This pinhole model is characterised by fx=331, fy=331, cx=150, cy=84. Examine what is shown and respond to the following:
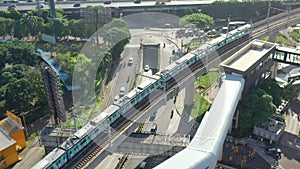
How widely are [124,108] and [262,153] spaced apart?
2085 centimetres

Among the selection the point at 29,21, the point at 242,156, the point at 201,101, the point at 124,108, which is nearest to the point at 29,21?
the point at 29,21

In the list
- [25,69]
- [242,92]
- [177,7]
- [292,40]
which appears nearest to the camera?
[242,92]

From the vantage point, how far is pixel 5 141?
43.8m

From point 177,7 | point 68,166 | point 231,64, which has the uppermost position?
point 177,7

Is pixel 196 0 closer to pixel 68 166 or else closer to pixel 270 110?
pixel 270 110

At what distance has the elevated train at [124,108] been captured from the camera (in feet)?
113

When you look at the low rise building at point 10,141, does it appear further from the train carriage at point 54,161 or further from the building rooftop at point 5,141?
the train carriage at point 54,161

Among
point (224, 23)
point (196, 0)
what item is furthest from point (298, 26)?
point (196, 0)

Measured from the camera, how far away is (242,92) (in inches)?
1944

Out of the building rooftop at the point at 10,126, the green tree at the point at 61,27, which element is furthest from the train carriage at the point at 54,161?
the green tree at the point at 61,27

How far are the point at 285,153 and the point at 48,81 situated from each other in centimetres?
3438

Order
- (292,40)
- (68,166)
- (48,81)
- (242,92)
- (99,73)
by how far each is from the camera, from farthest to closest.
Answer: (292,40), (99,73), (242,92), (48,81), (68,166)

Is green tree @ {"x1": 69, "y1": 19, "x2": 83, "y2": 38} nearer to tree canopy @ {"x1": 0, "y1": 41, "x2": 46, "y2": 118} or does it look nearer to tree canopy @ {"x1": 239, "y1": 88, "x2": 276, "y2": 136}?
tree canopy @ {"x1": 0, "y1": 41, "x2": 46, "y2": 118}

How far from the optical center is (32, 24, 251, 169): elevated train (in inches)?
1356
